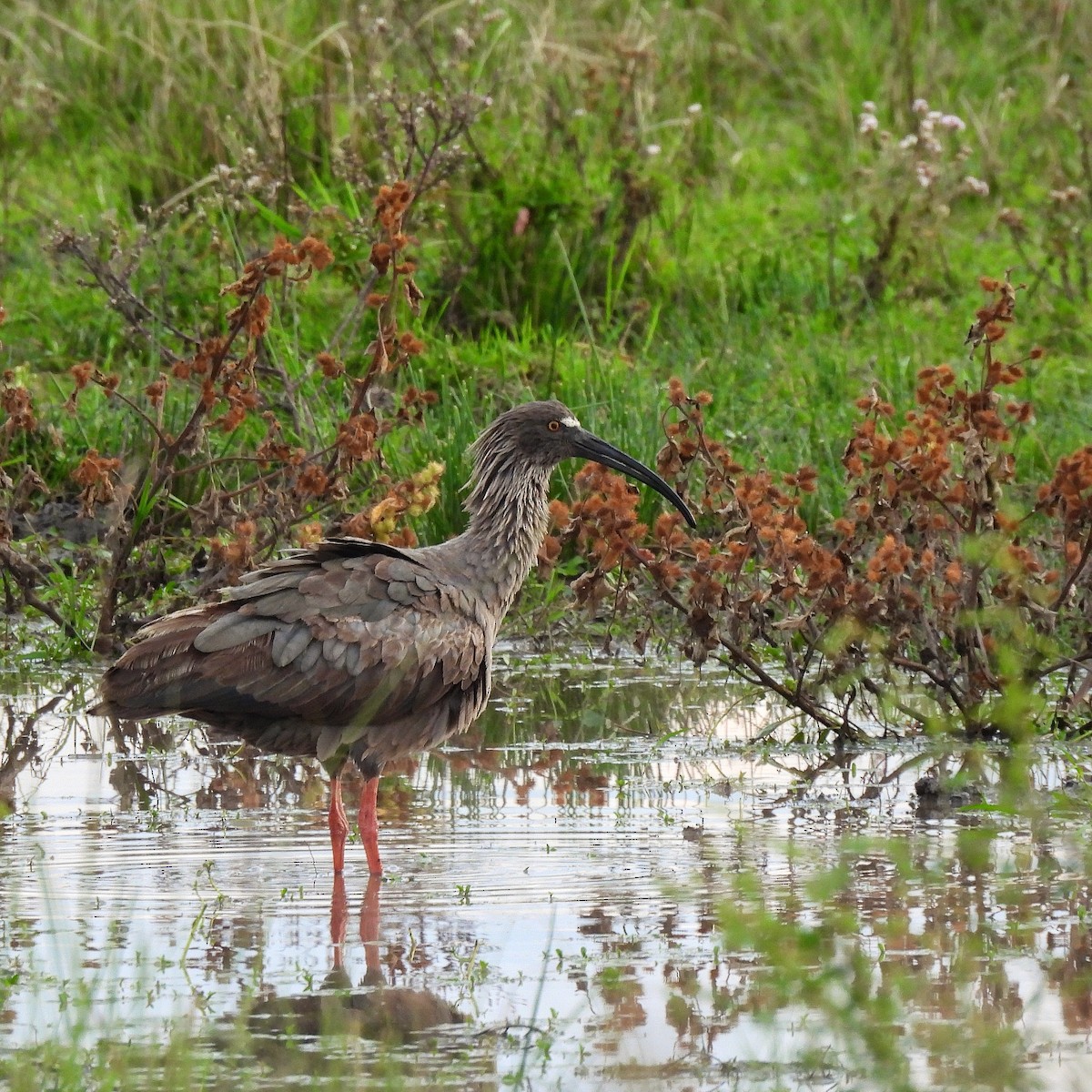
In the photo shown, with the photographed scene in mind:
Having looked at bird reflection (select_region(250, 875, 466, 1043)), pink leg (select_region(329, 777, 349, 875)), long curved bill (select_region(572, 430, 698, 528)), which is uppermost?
long curved bill (select_region(572, 430, 698, 528))

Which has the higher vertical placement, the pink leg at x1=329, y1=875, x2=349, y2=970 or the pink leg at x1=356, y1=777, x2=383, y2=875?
the pink leg at x1=356, y1=777, x2=383, y2=875

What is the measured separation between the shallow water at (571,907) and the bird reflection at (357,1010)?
0.01 m

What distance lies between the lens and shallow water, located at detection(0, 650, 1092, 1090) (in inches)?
159

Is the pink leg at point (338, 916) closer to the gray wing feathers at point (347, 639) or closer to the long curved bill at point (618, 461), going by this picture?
the gray wing feathers at point (347, 639)

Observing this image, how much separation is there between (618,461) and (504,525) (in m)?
0.50

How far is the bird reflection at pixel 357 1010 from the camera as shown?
431 cm

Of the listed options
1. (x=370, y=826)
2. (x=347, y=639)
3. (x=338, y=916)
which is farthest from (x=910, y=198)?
(x=338, y=916)

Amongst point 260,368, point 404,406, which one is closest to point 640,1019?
point 404,406

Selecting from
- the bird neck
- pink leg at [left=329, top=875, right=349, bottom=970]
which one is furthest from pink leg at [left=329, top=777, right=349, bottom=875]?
the bird neck

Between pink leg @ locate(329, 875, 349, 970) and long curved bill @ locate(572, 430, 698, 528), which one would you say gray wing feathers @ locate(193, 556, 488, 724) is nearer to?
pink leg @ locate(329, 875, 349, 970)

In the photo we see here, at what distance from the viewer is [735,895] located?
17.5 ft

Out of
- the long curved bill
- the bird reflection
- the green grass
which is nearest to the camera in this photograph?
the bird reflection

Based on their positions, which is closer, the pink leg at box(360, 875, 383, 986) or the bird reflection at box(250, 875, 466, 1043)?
the bird reflection at box(250, 875, 466, 1043)

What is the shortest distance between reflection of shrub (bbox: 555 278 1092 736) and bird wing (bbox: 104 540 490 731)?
744 mm
